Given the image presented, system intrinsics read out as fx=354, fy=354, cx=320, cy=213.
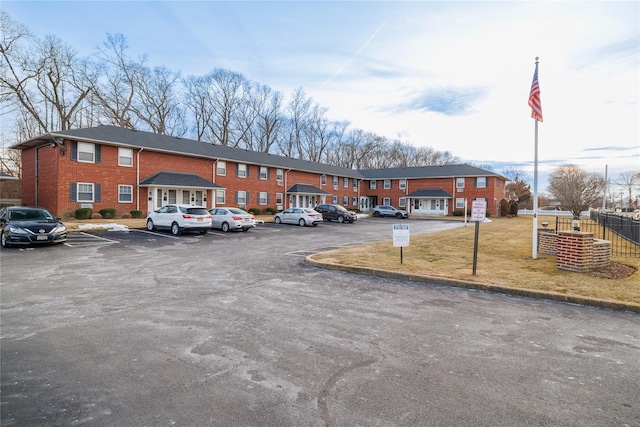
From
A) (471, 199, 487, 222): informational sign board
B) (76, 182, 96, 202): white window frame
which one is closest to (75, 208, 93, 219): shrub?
(76, 182, 96, 202): white window frame

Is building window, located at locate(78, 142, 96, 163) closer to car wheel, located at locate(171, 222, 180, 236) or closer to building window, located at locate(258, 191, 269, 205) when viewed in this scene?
car wheel, located at locate(171, 222, 180, 236)

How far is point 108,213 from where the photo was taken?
2403 centimetres

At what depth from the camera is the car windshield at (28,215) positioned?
45.4 feet

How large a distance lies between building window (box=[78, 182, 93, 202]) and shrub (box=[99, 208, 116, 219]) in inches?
49.1

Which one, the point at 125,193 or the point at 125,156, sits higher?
the point at 125,156

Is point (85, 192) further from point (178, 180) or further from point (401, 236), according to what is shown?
point (401, 236)

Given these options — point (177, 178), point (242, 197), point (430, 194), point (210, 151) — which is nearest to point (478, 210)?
point (177, 178)

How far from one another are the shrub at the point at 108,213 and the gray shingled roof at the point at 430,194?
117 ft

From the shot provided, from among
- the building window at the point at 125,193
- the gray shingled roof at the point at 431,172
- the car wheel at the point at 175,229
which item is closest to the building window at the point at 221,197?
the building window at the point at 125,193

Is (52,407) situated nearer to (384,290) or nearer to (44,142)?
Result: (384,290)

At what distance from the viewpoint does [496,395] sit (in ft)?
10.5

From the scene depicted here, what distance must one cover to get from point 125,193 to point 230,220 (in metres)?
10.4

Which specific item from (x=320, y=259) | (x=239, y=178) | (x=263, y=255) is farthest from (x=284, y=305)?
(x=239, y=178)

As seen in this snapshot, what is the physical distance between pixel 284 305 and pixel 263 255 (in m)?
5.90
